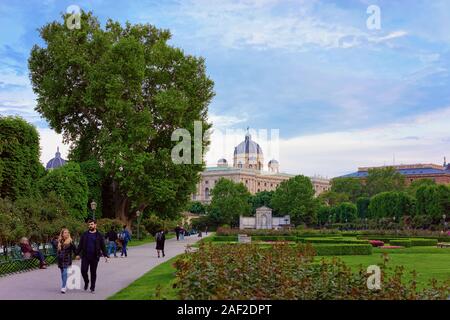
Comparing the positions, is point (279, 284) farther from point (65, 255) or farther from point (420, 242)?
point (420, 242)

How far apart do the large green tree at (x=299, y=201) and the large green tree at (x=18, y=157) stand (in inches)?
2209

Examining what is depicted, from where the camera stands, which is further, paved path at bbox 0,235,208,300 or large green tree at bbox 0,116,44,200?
large green tree at bbox 0,116,44,200

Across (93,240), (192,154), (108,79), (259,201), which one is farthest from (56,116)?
(259,201)

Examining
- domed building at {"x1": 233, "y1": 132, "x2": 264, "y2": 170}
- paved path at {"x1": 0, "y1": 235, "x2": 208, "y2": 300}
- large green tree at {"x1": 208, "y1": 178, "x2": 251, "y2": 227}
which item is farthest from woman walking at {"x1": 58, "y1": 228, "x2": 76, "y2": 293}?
domed building at {"x1": 233, "y1": 132, "x2": 264, "y2": 170}

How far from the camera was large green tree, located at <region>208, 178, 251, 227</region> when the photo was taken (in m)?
89.6

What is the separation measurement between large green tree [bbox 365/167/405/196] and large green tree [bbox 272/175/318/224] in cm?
3154

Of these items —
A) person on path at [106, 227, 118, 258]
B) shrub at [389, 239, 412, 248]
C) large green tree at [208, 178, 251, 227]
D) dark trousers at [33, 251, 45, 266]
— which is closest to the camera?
dark trousers at [33, 251, 45, 266]

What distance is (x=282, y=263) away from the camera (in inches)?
512

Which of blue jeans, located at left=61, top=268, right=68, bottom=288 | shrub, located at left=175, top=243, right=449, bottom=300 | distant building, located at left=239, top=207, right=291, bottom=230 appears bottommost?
blue jeans, located at left=61, top=268, right=68, bottom=288

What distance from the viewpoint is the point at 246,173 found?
477ft

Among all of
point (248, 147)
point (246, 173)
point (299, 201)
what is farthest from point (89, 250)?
point (248, 147)

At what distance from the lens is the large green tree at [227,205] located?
89625mm

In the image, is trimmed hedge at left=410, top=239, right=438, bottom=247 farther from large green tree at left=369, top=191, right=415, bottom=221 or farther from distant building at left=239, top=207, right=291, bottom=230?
distant building at left=239, top=207, right=291, bottom=230

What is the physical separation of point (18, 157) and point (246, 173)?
11316 centimetres
